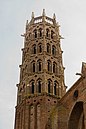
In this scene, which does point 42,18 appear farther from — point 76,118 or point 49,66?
point 76,118

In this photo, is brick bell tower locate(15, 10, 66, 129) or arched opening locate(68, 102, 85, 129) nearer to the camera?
arched opening locate(68, 102, 85, 129)

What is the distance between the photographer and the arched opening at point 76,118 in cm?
3072

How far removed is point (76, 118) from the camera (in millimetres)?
31078

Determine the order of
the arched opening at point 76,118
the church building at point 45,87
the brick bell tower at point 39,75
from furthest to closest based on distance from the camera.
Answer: the brick bell tower at point 39,75
the church building at point 45,87
the arched opening at point 76,118

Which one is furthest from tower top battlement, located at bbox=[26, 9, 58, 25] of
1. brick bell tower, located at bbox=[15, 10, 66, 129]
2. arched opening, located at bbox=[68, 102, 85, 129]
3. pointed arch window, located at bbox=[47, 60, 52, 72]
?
arched opening, located at bbox=[68, 102, 85, 129]

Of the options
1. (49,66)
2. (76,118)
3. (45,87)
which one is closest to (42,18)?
(49,66)

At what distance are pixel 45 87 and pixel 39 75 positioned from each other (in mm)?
2064

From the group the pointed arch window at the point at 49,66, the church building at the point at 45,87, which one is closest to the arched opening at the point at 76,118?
the church building at the point at 45,87

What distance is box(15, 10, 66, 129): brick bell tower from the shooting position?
3694 centimetres

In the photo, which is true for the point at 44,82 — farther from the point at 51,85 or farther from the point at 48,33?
the point at 48,33

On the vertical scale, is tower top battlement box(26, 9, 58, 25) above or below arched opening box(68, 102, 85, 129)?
above

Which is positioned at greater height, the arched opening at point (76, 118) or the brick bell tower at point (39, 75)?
the brick bell tower at point (39, 75)

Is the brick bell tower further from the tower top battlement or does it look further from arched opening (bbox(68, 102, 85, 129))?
arched opening (bbox(68, 102, 85, 129))

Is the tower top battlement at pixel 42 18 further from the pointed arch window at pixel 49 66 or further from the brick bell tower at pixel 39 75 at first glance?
the pointed arch window at pixel 49 66
